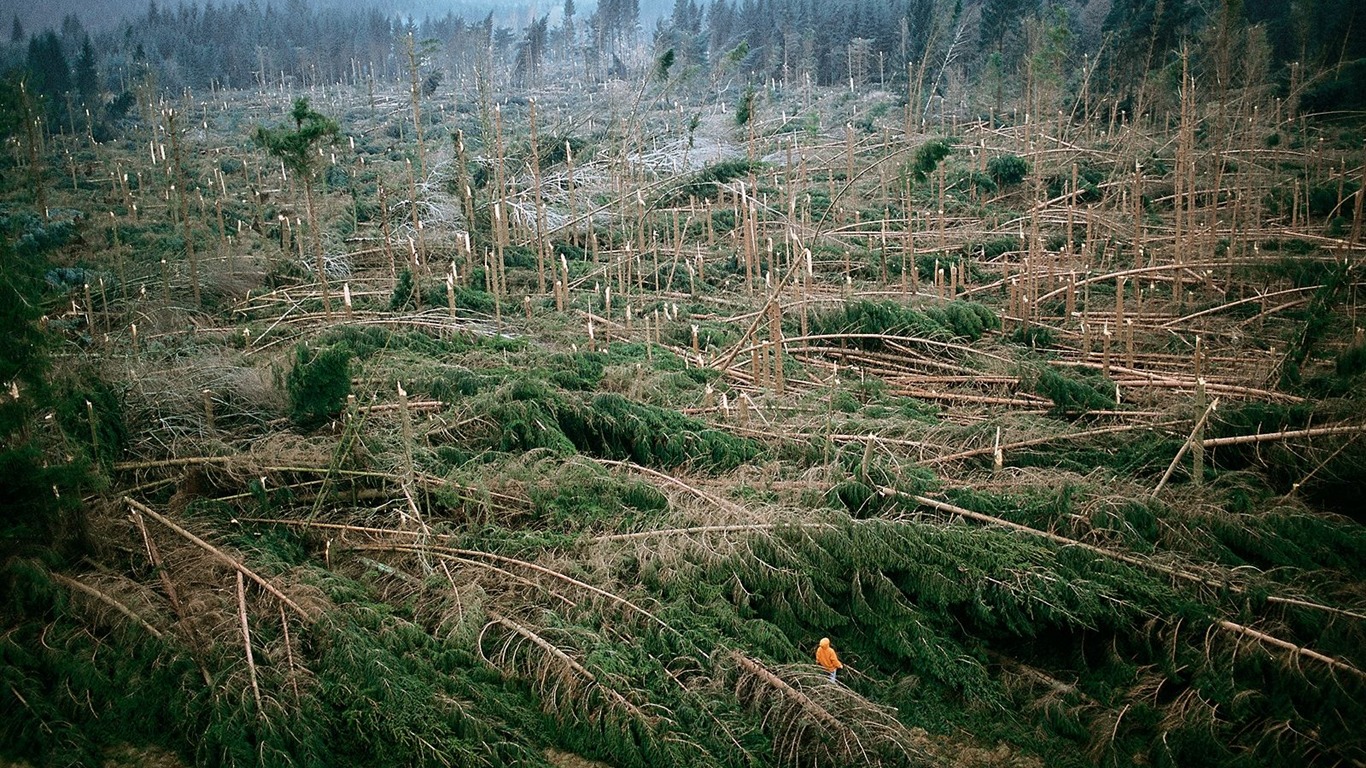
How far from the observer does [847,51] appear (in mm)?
43500

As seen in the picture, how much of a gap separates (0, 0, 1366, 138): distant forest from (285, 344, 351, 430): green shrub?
635cm

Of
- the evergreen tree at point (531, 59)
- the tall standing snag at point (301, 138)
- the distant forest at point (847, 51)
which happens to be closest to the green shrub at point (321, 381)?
the tall standing snag at point (301, 138)

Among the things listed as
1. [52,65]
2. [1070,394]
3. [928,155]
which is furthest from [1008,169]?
[52,65]

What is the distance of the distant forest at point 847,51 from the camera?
62.4 feet

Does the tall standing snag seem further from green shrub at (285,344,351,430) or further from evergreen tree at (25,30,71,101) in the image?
evergreen tree at (25,30,71,101)

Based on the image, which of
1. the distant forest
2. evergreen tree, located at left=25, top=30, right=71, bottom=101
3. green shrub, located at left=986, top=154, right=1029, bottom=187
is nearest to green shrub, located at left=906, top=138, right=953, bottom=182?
the distant forest

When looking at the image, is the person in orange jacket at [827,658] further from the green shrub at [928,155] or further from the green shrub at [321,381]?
the green shrub at [928,155]

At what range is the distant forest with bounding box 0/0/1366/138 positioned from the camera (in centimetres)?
1902

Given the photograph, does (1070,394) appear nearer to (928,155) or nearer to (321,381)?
(928,155)

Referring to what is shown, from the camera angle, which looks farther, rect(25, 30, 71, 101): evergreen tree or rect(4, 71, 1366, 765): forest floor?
rect(25, 30, 71, 101): evergreen tree

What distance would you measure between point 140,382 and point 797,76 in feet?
135

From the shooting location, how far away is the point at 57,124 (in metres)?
30.0

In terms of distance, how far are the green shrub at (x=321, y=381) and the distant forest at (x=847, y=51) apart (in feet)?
20.8

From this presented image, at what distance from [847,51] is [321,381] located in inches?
1695
